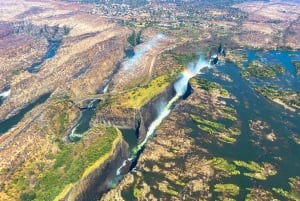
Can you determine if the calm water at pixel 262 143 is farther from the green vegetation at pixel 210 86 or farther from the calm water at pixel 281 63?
the green vegetation at pixel 210 86

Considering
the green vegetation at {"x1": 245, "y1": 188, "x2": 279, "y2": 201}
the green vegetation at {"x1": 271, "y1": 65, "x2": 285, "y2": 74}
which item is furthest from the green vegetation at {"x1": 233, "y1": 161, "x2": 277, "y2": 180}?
the green vegetation at {"x1": 271, "y1": 65, "x2": 285, "y2": 74}

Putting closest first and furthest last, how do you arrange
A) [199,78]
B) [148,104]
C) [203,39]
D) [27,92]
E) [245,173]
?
[245,173] < [148,104] < [27,92] < [199,78] < [203,39]

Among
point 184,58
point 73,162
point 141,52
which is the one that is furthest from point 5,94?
point 184,58

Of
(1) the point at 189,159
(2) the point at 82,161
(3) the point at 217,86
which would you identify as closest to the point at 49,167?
(2) the point at 82,161

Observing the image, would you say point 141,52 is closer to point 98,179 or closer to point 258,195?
point 98,179

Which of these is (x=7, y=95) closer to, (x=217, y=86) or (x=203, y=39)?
(x=217, y=86)

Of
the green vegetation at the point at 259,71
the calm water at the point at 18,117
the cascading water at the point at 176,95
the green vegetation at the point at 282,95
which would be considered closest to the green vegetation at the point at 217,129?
the cascading water at the point at 176,95
